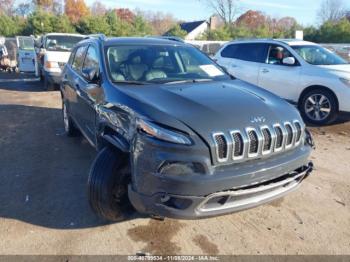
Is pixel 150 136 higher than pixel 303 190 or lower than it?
higher

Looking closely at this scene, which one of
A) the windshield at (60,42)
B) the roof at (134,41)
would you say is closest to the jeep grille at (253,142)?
the roof at (134,41)

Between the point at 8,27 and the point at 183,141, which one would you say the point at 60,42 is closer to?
the point at 183,141

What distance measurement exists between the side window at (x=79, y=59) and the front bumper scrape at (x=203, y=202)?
277 centimetres

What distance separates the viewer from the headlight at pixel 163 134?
2.90 m

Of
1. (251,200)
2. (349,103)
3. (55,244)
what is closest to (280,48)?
(349,103)

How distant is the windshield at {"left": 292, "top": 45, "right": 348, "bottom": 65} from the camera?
799cm

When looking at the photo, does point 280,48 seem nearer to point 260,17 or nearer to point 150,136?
point 150,136

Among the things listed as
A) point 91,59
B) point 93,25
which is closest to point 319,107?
point 91,59

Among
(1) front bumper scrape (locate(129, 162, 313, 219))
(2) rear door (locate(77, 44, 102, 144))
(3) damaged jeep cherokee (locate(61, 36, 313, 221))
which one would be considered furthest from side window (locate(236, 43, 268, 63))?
(1) front bumper scrape (locate(129, 162, 313, 219))

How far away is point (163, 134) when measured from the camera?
2.94m

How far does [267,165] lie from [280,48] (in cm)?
596

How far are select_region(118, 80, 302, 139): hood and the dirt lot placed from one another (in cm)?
106

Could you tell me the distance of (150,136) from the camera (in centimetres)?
298

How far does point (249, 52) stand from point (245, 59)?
186 mm
